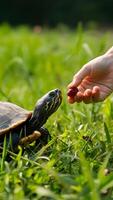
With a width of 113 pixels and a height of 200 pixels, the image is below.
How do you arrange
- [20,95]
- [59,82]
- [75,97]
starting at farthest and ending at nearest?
[59,82] < [20,95] < [75,97]

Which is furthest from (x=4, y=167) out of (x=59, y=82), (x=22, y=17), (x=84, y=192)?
(x=22, y=17)

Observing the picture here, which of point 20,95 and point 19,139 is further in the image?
point 20,95

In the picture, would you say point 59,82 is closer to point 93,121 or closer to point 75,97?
point 93,121

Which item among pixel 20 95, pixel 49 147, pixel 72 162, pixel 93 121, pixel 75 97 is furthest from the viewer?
pixel 20 95

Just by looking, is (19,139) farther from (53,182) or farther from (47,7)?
(47,7)

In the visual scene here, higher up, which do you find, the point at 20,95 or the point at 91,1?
the point at 91,1

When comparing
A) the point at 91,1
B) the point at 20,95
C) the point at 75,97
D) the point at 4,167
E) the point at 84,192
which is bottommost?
the point at 84,192

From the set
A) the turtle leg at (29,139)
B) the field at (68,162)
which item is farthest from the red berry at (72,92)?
the turtle leg at (29,139)
